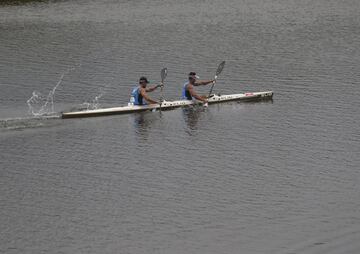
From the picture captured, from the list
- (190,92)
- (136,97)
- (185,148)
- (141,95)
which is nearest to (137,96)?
(136,97)

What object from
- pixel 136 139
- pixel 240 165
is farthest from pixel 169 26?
pixel 240 165

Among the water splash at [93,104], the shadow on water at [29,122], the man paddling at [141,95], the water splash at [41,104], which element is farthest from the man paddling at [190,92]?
the shadow on water at [29,122]

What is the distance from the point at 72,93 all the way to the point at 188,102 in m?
6.16

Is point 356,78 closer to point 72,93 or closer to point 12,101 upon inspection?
point 72,93

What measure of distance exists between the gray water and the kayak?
1.08 ft

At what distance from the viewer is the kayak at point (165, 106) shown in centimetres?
3534

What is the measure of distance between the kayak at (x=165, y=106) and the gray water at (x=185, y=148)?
329 mm

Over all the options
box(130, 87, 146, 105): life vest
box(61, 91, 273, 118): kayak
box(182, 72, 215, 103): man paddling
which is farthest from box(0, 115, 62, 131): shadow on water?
box(182, 72, 215, 103): man paddling

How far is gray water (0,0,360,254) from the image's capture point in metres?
24.5

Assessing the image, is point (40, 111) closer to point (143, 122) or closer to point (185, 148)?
point (143, 122)

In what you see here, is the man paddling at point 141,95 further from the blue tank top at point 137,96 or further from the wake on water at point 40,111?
the wake on water at point 40,111

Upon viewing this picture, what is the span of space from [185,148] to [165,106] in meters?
5.75

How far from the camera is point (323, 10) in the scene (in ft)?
205

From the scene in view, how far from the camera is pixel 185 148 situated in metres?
32.0
